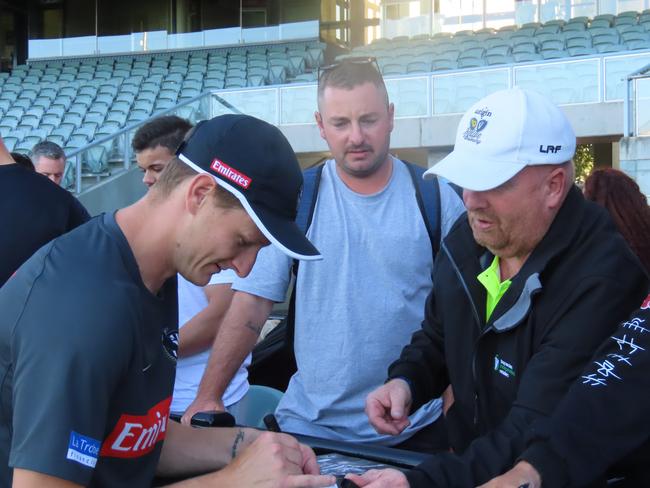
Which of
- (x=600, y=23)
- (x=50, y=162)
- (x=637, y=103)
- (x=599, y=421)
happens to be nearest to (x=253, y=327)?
(x=599, y=421)

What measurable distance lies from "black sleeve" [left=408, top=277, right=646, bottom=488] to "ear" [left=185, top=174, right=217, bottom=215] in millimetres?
735

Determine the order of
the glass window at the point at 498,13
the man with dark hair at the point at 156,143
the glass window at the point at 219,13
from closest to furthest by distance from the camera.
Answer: the man with dark hair at the point at 156,143 < the glass window at the point at 498,13 < the glass window at the point at 219,13

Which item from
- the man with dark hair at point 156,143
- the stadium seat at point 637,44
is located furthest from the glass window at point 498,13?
the man with dark hair at point 156,143

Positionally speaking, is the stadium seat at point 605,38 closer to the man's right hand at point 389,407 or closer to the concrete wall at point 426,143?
the concrete wall at point 426,143

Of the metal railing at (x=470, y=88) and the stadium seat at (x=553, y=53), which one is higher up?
the stadium seat at (x=553, y=53)

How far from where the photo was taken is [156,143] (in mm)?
3646

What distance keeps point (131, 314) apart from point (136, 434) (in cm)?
26

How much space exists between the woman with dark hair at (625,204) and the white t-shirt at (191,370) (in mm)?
1480

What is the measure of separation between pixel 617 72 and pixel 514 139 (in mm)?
10722

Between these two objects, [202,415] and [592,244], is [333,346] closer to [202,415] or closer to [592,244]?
[202,415]

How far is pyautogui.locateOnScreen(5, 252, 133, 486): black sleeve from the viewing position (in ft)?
4.04

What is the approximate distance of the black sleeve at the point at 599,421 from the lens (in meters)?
1.61

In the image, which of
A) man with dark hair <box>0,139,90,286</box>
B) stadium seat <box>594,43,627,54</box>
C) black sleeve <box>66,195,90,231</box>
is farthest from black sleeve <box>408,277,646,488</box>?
stadium seat <box>594,43,627,54</box>

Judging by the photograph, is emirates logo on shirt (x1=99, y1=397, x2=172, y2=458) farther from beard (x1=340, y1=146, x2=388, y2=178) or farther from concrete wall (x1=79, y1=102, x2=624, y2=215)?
concrete wall (x1=79, y1=102, x2=624, y2=215)
